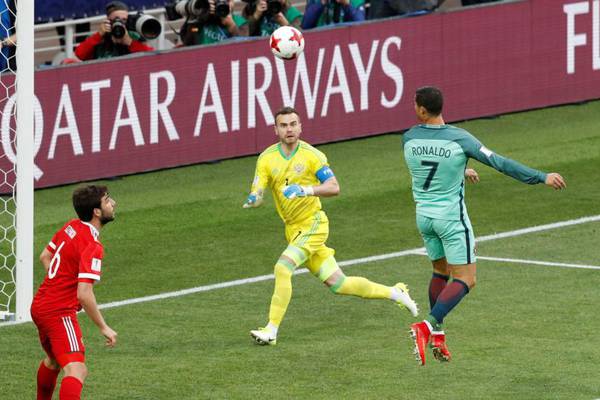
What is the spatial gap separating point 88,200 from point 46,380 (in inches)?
51.3

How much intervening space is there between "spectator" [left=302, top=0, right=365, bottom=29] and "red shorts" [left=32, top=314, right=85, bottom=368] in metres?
12.0

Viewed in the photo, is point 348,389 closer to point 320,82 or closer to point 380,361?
point 380,361

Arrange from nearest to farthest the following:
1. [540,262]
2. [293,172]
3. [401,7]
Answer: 1. [293,172]
2. [540,262]
3. [401,7]

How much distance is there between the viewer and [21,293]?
573 inches

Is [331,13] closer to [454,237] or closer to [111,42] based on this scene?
[111,42]

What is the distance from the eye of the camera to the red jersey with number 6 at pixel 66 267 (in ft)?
36.1

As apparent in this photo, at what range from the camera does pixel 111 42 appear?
2052 cm

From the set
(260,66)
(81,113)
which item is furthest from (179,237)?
(260,66)

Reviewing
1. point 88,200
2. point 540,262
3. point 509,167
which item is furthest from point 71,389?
point 540,262

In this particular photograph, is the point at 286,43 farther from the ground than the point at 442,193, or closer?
farther from the ground

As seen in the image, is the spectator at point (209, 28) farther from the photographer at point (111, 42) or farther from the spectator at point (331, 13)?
the spectator at point (331, 13)

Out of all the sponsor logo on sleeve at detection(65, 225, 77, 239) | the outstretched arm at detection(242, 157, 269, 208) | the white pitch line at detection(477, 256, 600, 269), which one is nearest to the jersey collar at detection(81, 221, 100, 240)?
the sponsor logo on sleeve at detection(65, 225, 77, 239)

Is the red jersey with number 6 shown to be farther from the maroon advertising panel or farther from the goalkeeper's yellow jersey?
the maroon advertising panel

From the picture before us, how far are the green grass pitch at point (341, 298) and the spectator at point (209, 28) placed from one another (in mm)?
1649
